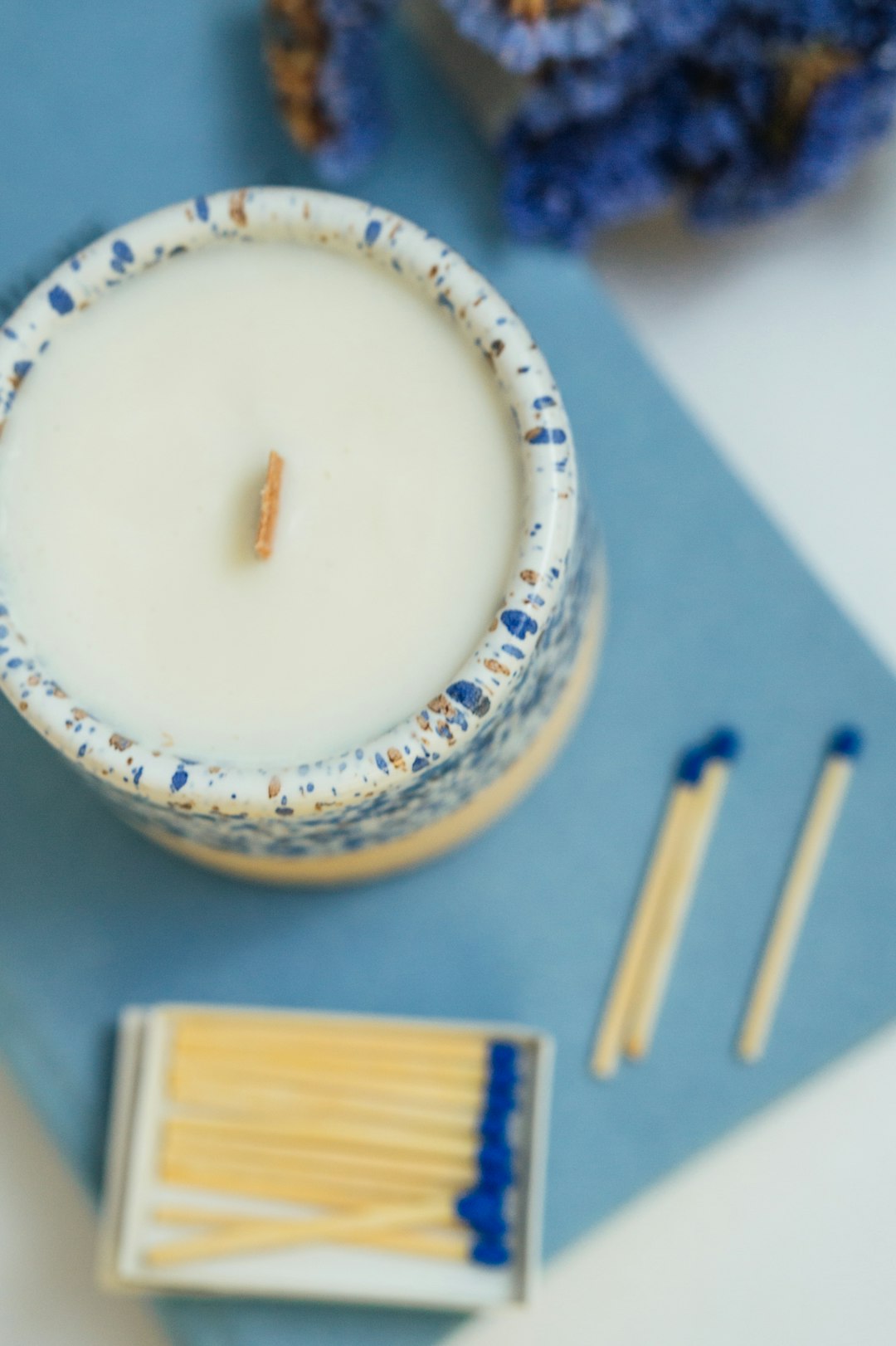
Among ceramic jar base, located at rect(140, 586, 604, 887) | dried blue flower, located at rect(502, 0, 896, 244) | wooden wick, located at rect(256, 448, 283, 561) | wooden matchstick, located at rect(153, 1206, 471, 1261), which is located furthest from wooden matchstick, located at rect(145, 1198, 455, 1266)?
dried blue flower, located at rect(502, 0, 896, 244)

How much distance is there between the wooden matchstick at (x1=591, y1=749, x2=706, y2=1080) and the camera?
18.3 inches

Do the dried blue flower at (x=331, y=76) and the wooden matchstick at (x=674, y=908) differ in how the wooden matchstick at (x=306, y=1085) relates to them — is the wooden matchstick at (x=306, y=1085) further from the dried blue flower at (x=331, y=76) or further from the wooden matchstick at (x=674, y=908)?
the dried blue flower at (x=331, y=76)

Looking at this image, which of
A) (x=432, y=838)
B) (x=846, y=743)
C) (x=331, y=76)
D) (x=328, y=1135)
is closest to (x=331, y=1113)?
(x=328, y=1135)

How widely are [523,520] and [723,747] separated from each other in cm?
18

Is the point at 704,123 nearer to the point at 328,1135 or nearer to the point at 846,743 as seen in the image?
the point at 846,743

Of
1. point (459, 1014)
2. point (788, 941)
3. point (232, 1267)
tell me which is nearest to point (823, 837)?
point (788, 941)

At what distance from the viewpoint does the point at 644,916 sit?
18.5 inches

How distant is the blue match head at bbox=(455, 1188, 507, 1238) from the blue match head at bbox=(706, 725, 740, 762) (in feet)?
0.56

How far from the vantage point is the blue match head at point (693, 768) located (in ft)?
1.54

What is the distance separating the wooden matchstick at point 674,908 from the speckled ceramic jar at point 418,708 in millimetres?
107

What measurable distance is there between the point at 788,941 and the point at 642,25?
1.07 feet

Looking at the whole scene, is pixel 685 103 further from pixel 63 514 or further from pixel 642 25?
Answer: pixel 63 514

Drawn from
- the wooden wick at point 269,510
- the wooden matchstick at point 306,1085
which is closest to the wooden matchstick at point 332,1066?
the wooden matchstick at point 306,1085

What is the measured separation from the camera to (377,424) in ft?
1.12
